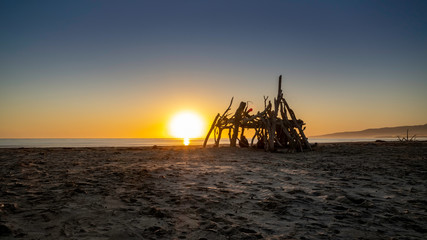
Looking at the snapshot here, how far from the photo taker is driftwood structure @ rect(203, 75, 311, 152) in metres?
14.0

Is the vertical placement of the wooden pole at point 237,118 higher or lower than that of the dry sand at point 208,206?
higher

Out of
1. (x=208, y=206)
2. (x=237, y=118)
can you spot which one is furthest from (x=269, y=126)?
(x=208, y=206)

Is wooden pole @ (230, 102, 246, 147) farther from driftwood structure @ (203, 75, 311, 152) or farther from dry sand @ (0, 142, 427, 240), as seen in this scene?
dry sand @ (0, 142, 427, 240)

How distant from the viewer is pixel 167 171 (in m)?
6.48

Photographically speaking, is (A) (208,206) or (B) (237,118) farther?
(B) (237,118)

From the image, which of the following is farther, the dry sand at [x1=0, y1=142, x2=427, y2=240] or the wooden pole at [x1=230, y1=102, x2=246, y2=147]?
the wooden pole at [x1=230, y1=102, x2=246, y2=147]

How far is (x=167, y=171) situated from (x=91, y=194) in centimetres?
243

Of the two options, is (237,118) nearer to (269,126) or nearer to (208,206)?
(269,126)

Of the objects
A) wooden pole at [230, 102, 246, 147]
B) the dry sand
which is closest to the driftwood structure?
wooden pole at [230, 102, 246, 147]

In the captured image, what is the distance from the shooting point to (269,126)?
14.3 meters

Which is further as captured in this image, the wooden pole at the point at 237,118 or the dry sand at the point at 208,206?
the wooden pole at the point at 237,118

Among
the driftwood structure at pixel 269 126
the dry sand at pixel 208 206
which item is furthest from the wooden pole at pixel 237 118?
the dry sand at pixel 208 206

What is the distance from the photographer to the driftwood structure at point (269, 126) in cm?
1400

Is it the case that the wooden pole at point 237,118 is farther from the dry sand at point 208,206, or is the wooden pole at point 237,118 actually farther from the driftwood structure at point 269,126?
the dry sand at point 208,206
